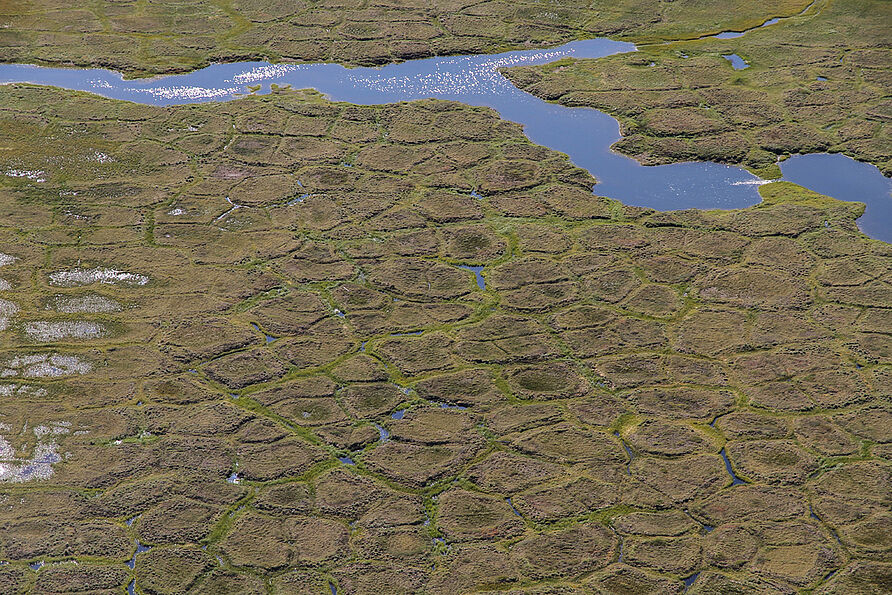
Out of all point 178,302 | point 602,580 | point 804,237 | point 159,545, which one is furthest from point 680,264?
point 159,545

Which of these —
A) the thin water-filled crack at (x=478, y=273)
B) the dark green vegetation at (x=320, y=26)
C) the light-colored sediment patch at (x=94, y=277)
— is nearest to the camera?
the light-colored sediment patch at (x=94, y=277)

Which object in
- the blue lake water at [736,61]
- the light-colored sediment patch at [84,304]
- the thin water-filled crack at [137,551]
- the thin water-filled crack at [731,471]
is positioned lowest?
the thin water-filled crack at [731,471]

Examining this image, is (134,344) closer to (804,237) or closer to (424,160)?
(424,160)

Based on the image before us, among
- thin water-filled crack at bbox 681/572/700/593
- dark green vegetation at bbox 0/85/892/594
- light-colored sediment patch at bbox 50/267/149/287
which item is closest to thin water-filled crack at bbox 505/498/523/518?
dark green vegetation at bbox 0/85/892/594

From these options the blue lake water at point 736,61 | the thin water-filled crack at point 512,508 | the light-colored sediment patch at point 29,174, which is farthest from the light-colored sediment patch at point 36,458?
the blue lake water at point 736,61

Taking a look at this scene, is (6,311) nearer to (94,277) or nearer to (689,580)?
(94,277)

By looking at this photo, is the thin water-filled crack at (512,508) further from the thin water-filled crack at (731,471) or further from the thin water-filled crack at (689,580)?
the thin water-filled crack at (731,471)
